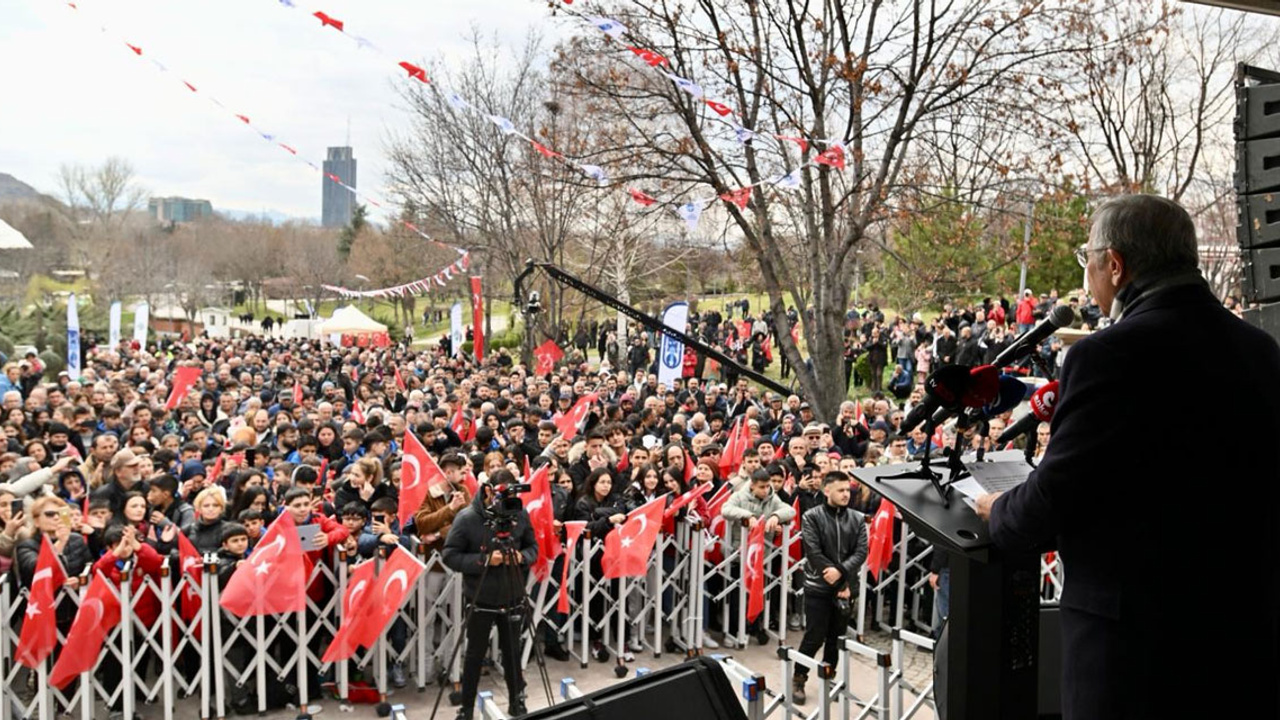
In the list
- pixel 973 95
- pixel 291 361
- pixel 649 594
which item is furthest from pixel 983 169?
pixel 291 361

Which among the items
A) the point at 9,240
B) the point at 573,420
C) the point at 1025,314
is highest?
the point at 9,240

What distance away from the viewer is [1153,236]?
259cm

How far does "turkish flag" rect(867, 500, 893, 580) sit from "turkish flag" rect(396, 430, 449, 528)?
4321mm

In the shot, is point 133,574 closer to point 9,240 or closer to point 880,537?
point 880,537

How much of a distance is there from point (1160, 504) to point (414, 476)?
302 inches

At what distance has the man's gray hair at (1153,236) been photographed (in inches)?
102

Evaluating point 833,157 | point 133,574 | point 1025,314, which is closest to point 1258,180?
point 833,157

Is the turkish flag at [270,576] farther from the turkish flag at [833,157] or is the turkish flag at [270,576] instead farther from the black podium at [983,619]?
the turkish flag at [833,157]

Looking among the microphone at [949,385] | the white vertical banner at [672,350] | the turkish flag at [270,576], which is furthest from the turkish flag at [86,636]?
the white vertical banner at [672,350]

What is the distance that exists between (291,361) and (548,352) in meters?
10.7

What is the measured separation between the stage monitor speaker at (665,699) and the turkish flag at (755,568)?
6.30 meters

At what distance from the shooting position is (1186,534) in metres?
2.46

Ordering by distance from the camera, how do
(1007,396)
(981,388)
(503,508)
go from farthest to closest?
(503,508) < (1007,396) < (981,388)

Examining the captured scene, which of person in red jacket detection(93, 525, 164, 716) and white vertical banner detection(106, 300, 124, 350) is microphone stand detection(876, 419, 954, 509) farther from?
white vertical banner detection(106, 300, 124, 350)
